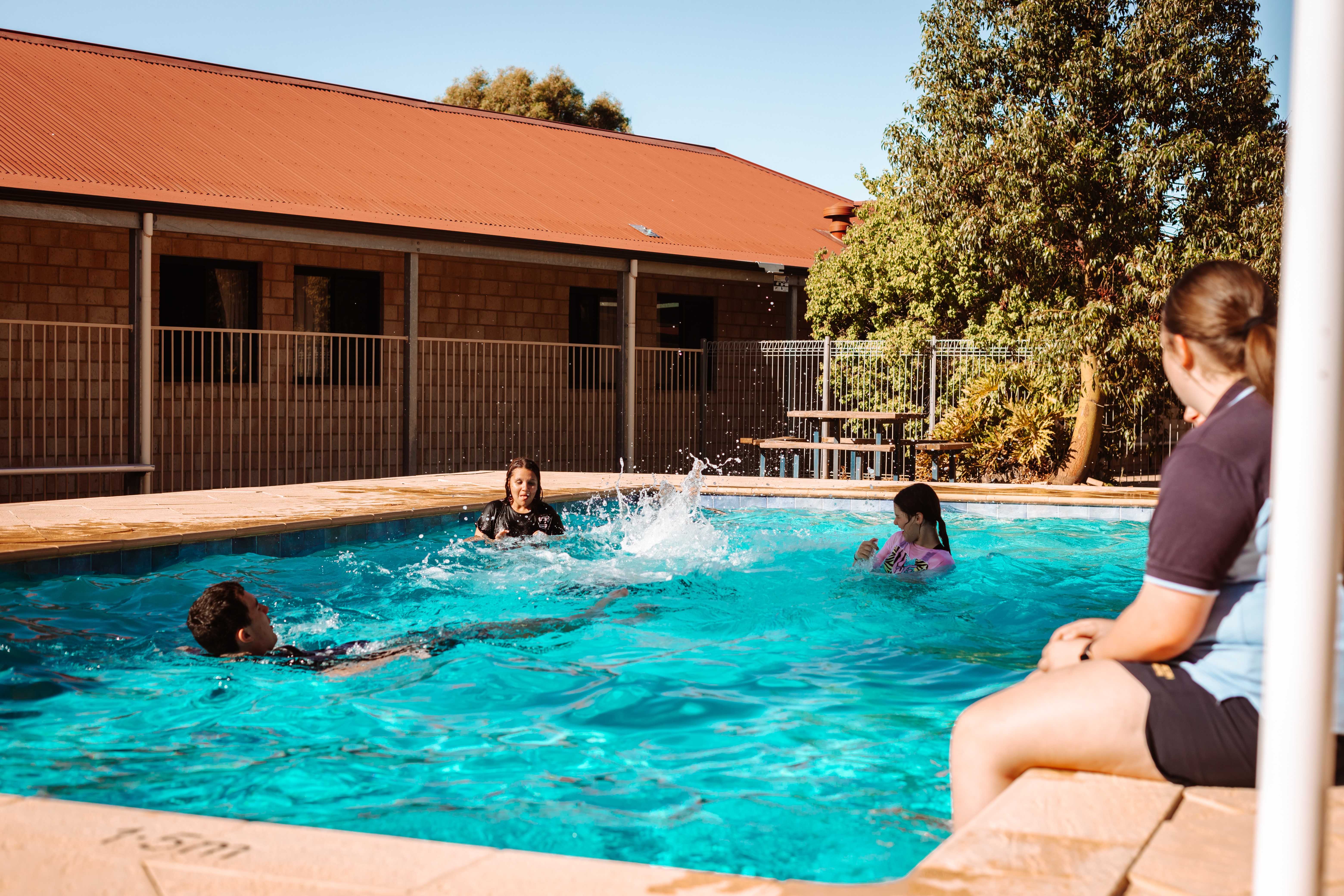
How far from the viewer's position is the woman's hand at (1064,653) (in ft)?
9.39

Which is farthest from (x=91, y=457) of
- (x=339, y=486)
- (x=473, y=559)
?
(x=473, y=559)

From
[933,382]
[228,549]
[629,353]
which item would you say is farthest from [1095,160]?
[228,549]

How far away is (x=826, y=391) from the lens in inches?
669

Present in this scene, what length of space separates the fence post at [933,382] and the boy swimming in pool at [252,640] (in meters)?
10.8

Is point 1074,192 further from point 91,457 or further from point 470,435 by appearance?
point 91,457

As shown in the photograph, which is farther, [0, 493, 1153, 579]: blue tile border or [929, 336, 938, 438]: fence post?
[929, 336, 938, 438]: fence post

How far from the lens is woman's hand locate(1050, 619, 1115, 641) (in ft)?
9.48

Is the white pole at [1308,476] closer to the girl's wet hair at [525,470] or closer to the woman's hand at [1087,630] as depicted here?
the woman's hand at [1087,630]

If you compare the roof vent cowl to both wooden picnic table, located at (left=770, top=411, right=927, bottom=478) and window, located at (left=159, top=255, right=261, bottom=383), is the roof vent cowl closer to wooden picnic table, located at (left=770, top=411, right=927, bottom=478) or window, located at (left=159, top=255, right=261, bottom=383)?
wooden picnic table, located at (left=770, top=411, right=927, bottom=478)

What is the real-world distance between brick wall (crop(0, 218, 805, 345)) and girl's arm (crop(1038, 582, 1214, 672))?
1216 centimetres

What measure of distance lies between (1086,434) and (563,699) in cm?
1084

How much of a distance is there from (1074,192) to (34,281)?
39.7ft

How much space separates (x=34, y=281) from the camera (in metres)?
13.6

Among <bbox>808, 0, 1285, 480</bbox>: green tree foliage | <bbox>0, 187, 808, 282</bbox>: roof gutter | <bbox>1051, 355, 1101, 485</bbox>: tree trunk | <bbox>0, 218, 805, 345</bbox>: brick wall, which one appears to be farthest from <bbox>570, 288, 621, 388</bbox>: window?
<bbox>1051, 355, 1101, 485</bbox>: tree trunk
